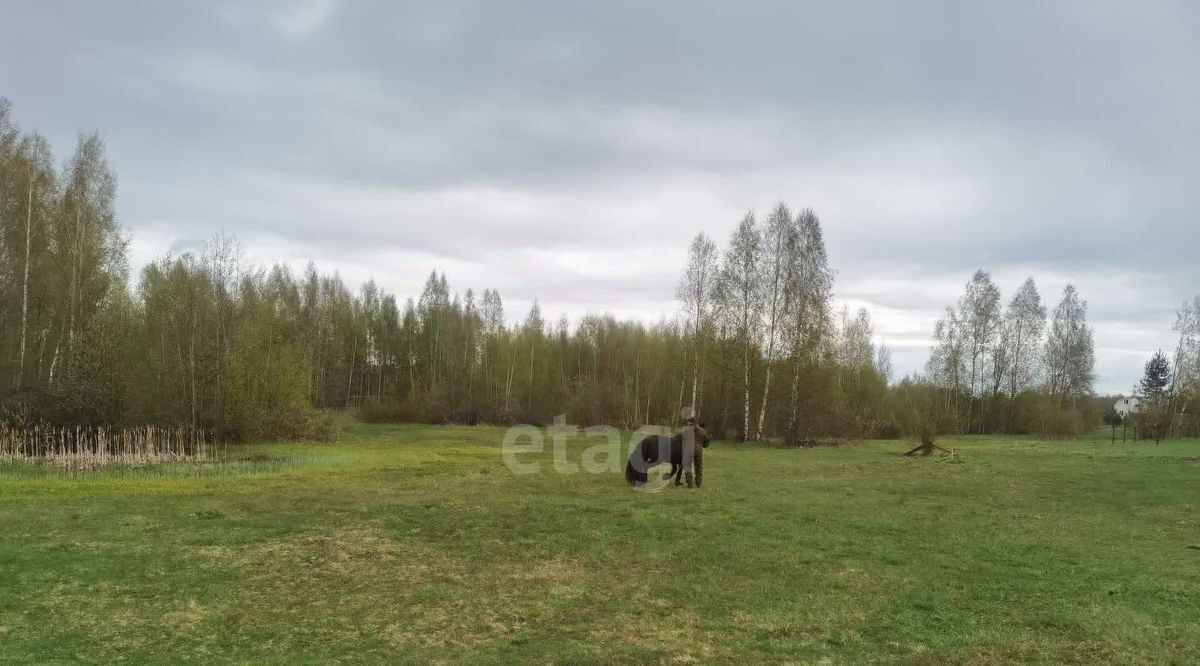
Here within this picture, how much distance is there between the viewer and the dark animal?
56.3 ft

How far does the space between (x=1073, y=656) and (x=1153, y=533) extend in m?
8.08

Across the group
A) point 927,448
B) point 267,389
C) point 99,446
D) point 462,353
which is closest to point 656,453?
point 99,446

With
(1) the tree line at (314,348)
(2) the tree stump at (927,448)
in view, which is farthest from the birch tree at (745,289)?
(2) the tree stump at (927,448)

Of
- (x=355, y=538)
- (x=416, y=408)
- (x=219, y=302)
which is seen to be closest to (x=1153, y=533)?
(x=355, y=538)

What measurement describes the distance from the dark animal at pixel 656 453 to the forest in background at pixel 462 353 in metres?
20.8

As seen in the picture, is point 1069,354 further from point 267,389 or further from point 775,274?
point 267,389

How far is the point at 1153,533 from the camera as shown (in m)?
12.5

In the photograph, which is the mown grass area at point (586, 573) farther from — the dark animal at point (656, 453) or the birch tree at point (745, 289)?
the birch tree at point (745, 289)

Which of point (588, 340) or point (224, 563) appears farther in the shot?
point (588, 340)

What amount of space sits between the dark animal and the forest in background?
68.2ft

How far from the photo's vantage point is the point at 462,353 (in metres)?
67.4

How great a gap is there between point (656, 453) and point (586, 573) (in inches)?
319

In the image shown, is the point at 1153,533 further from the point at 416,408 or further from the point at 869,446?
the point at 416,408

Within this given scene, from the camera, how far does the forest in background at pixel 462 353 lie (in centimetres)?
2994
